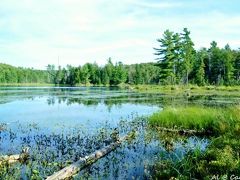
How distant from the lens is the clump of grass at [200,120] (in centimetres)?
1858

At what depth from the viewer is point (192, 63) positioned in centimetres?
8338

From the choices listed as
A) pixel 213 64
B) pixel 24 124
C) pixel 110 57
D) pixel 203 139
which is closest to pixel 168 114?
pixel 203 139

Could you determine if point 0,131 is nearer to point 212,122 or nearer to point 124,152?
point 124,152

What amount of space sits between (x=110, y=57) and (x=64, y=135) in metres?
126

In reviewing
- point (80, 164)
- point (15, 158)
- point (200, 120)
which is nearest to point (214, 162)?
point (80, 164)

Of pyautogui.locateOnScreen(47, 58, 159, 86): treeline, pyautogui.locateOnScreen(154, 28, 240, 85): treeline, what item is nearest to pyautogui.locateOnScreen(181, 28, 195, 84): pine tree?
pyautogui.locateOnScreen(154, 28, 240, 85): treeline

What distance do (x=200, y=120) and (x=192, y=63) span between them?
2500 inches

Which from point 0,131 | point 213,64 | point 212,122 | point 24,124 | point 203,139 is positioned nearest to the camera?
point 203,139

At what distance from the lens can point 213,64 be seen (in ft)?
298

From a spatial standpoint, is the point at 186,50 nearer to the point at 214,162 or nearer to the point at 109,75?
the point at 109,75

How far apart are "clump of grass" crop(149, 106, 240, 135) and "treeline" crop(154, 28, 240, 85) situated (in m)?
56.1

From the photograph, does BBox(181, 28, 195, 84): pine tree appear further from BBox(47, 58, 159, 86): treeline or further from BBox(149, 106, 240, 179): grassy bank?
BBox(149, 106, 240, 179): grassy bank

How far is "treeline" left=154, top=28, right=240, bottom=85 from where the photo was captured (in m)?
79.6

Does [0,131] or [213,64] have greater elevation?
[213,64]
